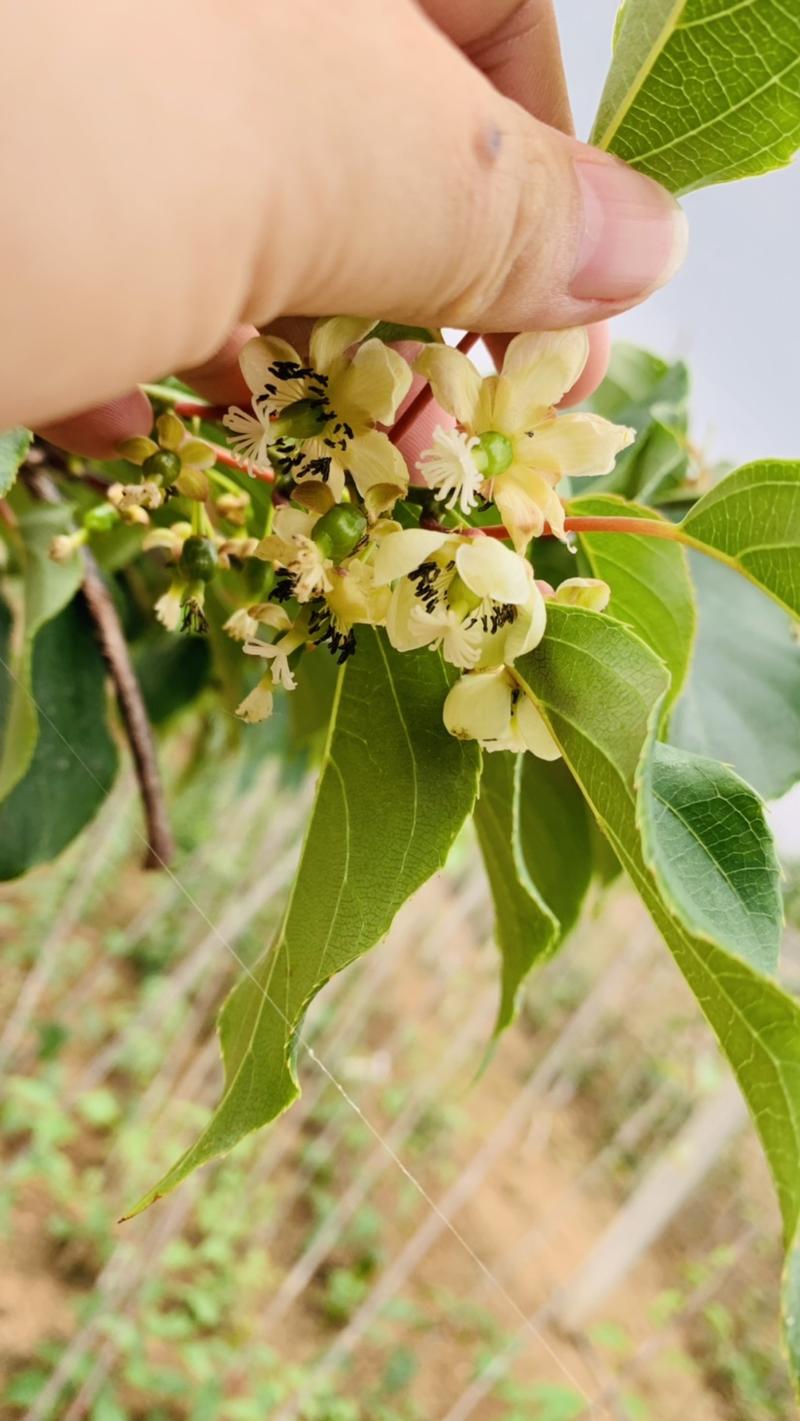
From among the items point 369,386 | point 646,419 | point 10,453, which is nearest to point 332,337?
point 369,386

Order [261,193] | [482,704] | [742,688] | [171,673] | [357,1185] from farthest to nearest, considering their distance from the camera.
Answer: [357,1185] → [171,673] → [742,688] → [482,704] → [261,193]

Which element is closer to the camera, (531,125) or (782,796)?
(531,125)

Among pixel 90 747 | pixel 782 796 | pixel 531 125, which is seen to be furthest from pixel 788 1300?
pixel 90 747

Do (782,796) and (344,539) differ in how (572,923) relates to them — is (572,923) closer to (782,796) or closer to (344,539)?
(782,796)

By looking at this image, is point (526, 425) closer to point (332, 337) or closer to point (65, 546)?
point (332, 337)

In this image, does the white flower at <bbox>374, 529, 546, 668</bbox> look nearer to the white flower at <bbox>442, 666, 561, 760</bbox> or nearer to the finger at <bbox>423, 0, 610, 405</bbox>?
the white flower at <bbox>442, 666, 561, 760</bbox>

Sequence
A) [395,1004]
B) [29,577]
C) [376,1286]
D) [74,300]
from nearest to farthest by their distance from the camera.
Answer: [74,300], [29,577], [376,1286], [395,1004]
